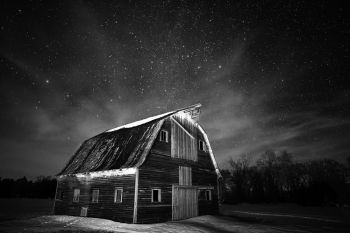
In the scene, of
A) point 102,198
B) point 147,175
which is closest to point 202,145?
point 147,175

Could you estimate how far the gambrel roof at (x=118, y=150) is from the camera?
1552 centimetres

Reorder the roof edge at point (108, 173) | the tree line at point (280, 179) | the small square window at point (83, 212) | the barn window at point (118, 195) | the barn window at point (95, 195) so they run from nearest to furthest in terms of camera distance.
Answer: the roof edge at point (108, 173) → the barn window at point (118, 195) → the barn window at point (95, 195) → the small square window at point (83, 212) → the tree line at point (280, 179)

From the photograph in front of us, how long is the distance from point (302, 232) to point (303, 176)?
159 ft

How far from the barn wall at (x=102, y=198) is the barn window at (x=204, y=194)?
631 centimetres

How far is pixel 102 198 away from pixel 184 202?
5773 mm

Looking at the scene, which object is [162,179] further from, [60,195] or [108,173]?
[60,195]

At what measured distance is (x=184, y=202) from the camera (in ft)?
55.2

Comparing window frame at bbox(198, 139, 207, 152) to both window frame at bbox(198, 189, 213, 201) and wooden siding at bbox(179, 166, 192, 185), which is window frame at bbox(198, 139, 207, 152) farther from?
window frame at bbox(198, 189, 213, 201)

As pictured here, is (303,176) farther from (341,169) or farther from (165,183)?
(165,183)

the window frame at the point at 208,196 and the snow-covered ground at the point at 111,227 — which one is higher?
the window frame at the point at 208,196

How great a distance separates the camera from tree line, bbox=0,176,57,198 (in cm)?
5906

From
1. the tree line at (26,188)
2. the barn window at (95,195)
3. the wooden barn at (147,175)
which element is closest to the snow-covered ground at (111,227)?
the wooden barn at (147,175)

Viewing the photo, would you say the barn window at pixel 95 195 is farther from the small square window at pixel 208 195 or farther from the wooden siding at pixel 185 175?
the small square window at pixel 208 195

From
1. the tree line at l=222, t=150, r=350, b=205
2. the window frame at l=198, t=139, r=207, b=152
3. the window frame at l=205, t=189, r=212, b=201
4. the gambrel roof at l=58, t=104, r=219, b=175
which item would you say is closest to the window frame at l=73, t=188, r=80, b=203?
the gambrel roof at l=58, t=104, r=219, b=175
